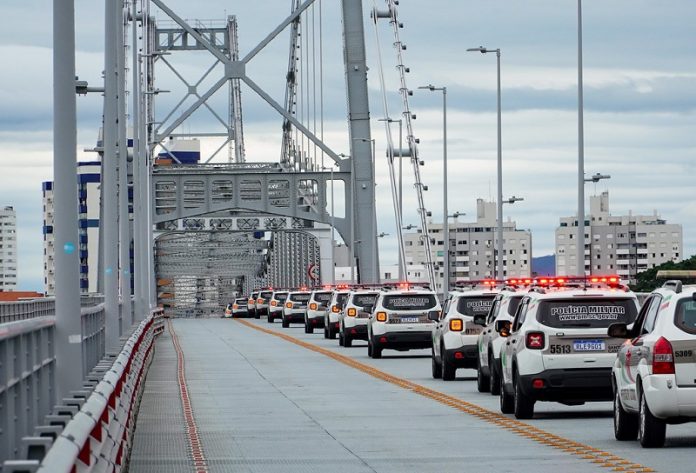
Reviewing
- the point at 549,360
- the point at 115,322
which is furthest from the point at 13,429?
the point at 115,322

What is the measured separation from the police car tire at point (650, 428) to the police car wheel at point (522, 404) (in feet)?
13.1

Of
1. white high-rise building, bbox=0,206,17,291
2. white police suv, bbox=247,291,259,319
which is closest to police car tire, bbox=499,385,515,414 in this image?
white police suv, bbox=247,291,259,319

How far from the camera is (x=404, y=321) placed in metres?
41.6

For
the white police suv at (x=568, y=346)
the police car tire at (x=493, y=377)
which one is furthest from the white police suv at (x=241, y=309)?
the white police suv at (x=568, y=346)

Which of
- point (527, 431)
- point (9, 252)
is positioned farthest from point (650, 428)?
point (9, 252)

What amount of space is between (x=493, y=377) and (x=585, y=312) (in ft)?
16.3

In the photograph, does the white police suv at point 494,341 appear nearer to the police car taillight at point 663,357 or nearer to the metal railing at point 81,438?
the police car taillight at point 663,357

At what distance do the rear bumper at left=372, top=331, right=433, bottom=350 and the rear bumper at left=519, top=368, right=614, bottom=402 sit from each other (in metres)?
20.9

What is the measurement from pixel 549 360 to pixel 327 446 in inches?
137

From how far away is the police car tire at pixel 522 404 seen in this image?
20.5 metres

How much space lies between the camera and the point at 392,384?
1187 inches

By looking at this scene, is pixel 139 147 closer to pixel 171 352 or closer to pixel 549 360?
pixel 171 352

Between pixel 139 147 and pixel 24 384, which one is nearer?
pixel 24 384

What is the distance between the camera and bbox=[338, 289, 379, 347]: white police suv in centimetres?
4978
